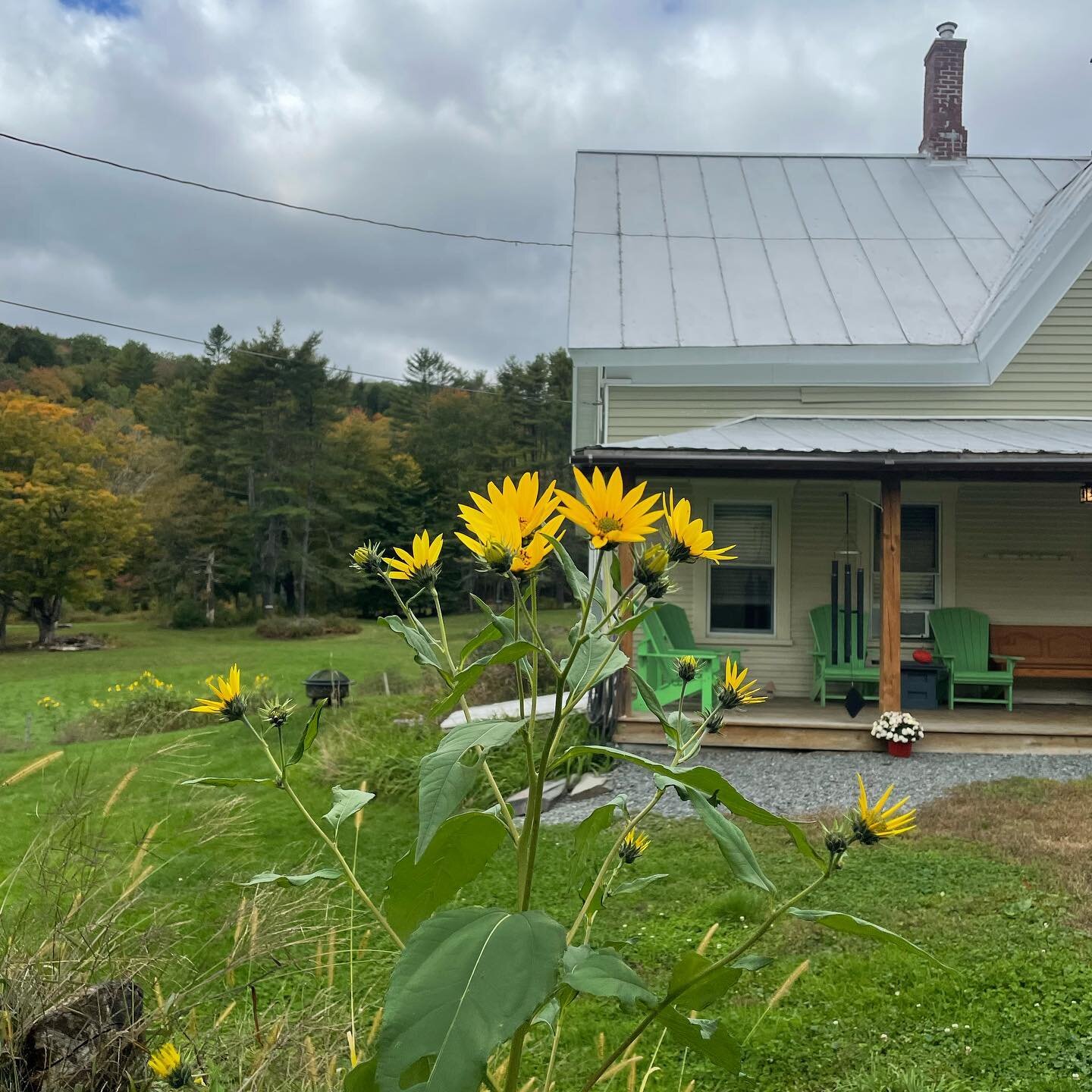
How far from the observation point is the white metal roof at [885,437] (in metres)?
8.13

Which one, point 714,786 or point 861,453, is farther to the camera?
point 861,453

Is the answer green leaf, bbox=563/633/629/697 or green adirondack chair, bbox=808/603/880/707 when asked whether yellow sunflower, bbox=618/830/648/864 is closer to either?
green leaf, bbox=563/633/629/697

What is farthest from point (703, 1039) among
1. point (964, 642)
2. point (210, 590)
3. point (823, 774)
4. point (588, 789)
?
point (210, 590)

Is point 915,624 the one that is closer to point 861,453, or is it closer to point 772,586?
point 772,586

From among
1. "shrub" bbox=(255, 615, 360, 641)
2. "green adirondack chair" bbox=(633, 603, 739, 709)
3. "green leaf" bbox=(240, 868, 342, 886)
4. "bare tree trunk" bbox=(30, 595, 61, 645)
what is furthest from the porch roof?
"bare tree trunk" bbox=(30, 595, 61, 645)

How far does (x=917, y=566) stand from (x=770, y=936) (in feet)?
22.9

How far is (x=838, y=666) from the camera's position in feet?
31.9

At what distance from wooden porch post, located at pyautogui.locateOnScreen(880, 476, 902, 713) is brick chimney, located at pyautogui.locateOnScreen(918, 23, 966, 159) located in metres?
7.76

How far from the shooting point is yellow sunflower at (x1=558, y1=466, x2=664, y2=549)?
1008 millimetres

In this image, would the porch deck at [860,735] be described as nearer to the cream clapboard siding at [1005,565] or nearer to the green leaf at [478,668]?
the cream clapboard siding at [1005,565]

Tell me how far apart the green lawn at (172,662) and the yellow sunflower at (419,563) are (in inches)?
472

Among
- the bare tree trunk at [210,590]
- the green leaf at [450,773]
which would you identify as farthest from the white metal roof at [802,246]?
the bare tree trunk at [210,590]

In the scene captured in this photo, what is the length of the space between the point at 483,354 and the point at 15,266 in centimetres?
2329

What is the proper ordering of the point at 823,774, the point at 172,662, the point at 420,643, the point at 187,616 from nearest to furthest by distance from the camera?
the point at 420,643 < the point at 823,774 < the point at 172,662 < the point at 187,616
